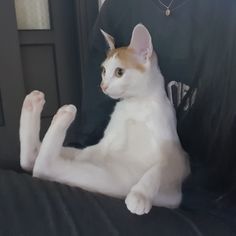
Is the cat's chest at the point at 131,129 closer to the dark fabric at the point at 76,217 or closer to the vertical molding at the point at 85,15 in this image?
the dark fabric at the point at 76,217

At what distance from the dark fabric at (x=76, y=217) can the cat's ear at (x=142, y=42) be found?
1.08 feet

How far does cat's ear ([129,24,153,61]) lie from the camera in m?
0.72

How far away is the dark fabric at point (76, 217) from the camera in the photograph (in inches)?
20.8

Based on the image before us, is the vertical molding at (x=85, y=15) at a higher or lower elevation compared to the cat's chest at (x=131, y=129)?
higher

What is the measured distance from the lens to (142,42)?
742mm

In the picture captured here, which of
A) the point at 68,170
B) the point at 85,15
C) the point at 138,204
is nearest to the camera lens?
the point at 138,204

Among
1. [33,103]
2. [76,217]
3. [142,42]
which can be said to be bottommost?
[76,217]

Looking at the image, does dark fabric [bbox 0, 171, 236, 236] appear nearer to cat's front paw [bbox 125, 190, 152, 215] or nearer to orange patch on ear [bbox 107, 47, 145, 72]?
cat's front paw [bbox 125, 190, 152, 215]

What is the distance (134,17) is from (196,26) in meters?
0.21

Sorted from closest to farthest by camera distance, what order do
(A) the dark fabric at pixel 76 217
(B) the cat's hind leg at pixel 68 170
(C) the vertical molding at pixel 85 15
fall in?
(A) the dark fabric at pixel 76 217 → (B) the cat's hind leg at pixel 68 170 → (C) the vertical molding at pixel 85 15

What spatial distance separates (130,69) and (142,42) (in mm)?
64

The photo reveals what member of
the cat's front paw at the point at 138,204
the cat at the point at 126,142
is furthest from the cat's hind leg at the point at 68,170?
the cat's front paw at the point at 138,204

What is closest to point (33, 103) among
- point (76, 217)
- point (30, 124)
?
point (30, 124)

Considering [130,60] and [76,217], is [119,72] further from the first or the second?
A: [76,217]
